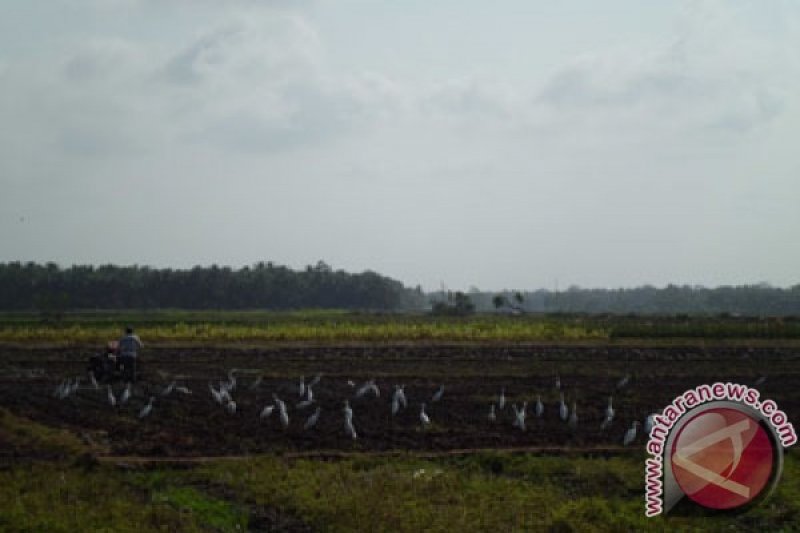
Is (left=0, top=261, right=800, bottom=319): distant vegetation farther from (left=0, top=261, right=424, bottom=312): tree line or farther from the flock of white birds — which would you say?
the flock of white birds

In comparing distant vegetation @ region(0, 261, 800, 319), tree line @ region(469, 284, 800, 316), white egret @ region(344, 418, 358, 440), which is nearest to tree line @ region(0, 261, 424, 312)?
distant vegetation @ region(0, 261, 800, 319)

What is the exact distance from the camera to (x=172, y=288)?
9400 centimetres

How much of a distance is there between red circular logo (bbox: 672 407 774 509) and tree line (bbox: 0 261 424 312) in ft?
271

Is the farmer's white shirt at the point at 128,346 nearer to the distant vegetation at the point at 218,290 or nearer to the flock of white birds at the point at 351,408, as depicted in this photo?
the flock of white birds at the point at 351,408

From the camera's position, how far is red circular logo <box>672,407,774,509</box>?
787 centimetres

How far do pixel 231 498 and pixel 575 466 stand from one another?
15.7 ft

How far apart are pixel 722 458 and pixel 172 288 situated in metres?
90.1

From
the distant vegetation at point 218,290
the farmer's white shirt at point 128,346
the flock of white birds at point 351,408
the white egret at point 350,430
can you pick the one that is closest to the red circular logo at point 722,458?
the flock of white birds at point 351,408

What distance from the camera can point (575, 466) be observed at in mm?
12055

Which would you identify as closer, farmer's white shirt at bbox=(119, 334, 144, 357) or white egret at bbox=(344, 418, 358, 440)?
white egret at bbox=(344, 418, 358, 440)

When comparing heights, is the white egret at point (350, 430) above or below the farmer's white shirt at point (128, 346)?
below

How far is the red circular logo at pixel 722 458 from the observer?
7.87 meters

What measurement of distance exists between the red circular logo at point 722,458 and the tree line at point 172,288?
271 ft

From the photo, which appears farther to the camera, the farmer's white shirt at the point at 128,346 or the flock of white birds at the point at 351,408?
the farmer's white shirt at the point at 128,346
